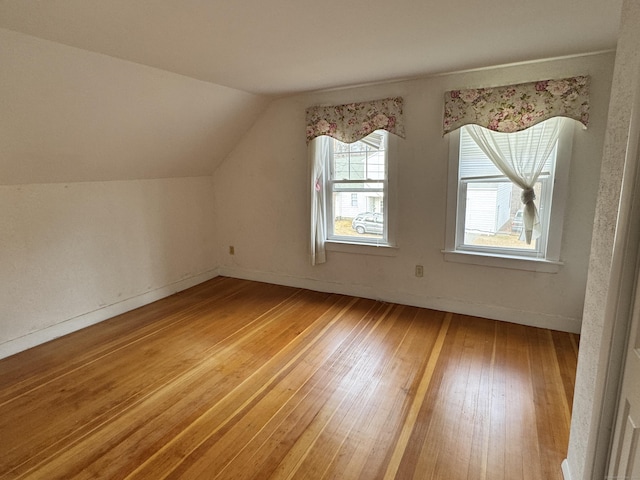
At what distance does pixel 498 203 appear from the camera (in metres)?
→ 3.14

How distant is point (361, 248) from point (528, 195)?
1.63 m

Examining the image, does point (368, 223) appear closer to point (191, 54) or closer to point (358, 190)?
point (358, 190)

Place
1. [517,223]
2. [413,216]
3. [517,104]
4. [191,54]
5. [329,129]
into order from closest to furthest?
[191,54] < [517,104] < [517,223] < [413,216] < [329,129]

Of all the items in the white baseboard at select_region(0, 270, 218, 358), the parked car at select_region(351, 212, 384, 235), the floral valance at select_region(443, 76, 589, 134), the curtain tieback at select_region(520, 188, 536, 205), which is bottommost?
the white baseboard at select_region(0, 270, 218, 358)

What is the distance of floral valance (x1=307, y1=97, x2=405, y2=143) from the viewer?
3340mm

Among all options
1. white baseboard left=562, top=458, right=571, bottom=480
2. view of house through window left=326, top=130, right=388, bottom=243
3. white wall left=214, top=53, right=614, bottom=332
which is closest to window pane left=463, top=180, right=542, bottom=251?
white wall left=214, top=53, right=614, bottom=332

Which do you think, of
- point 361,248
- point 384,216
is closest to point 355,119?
point 384,216

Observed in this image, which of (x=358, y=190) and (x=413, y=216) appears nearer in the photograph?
(x=413, y=216)

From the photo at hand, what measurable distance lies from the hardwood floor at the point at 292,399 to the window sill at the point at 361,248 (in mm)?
662

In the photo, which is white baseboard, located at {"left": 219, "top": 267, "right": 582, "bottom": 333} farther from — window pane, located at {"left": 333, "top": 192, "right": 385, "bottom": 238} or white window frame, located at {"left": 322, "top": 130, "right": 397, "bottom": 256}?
window pane, located at {"left": 333, "top": 192, "right": 385, "bottom": 238}

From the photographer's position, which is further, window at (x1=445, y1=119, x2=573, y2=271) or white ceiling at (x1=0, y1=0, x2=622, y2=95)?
window at (x1=445, y1=119, x2=573, y2=271)

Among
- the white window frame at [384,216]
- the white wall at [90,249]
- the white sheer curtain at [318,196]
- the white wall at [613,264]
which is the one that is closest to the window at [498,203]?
the white window frame at [384,216]

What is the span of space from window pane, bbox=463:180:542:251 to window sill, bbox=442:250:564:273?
0.12 metres

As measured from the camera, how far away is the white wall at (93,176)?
90.5 inches
